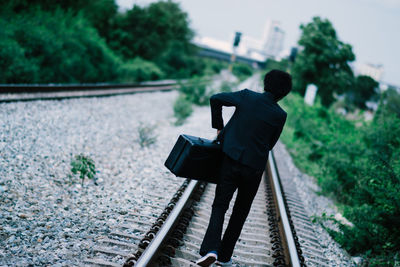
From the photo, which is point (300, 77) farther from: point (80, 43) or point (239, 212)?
point (239, 212)

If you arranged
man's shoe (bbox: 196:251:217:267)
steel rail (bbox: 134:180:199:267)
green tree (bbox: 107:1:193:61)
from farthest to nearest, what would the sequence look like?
1. green tree (bbox: 107:1:193:61)
2. man's shoe (bbox: 196:251:217:267)
3. steel rail (bbox: 134:180:199:267)

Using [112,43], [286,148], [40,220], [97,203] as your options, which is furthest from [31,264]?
[112,43]

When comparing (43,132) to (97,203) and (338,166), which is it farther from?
(338,166)

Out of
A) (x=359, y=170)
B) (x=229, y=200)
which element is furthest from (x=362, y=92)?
(x=229, y=200)

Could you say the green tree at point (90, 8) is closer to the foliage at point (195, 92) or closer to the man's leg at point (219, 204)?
the foliage at point (195, 92)

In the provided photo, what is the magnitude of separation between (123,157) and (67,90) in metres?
4.74

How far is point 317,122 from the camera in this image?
16.1 metres

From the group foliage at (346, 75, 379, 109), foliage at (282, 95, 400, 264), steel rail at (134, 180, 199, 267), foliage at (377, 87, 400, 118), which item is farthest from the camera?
foliage at (346, 75, 379, 109)

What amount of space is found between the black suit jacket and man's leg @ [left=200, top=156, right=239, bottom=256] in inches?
7.6

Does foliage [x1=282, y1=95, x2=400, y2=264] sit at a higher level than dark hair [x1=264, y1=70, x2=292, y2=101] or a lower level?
lower

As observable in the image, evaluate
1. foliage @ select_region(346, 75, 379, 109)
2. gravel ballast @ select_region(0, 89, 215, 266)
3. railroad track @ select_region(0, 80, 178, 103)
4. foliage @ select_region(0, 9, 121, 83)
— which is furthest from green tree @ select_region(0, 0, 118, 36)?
foliage @ select_region(346, 75, 379, 109)

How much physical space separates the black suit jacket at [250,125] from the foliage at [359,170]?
10.5ft

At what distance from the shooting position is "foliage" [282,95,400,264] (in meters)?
5.49

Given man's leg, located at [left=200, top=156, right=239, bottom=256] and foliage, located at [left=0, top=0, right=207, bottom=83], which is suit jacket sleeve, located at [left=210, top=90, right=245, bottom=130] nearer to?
man's leg, located at [left=200, top=156, right=239, bottom=256]
